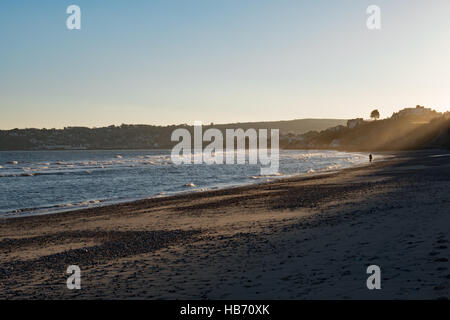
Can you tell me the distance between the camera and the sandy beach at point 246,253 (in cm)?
764

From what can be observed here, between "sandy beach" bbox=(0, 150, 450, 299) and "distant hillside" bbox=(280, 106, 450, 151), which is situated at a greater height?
"distant hillside" bbox=(280, 106, 450, 151)

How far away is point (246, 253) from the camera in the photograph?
1078cm

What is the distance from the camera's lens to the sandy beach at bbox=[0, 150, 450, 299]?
7645mm

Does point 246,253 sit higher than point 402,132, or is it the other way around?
point 402,132

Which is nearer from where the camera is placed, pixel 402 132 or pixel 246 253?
pixel 246 253

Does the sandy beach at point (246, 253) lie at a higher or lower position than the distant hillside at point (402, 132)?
lower

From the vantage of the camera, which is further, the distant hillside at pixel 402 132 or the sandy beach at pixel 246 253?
the distant hillside at pixel 402 132

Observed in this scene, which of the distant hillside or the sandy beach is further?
the distant hillside
